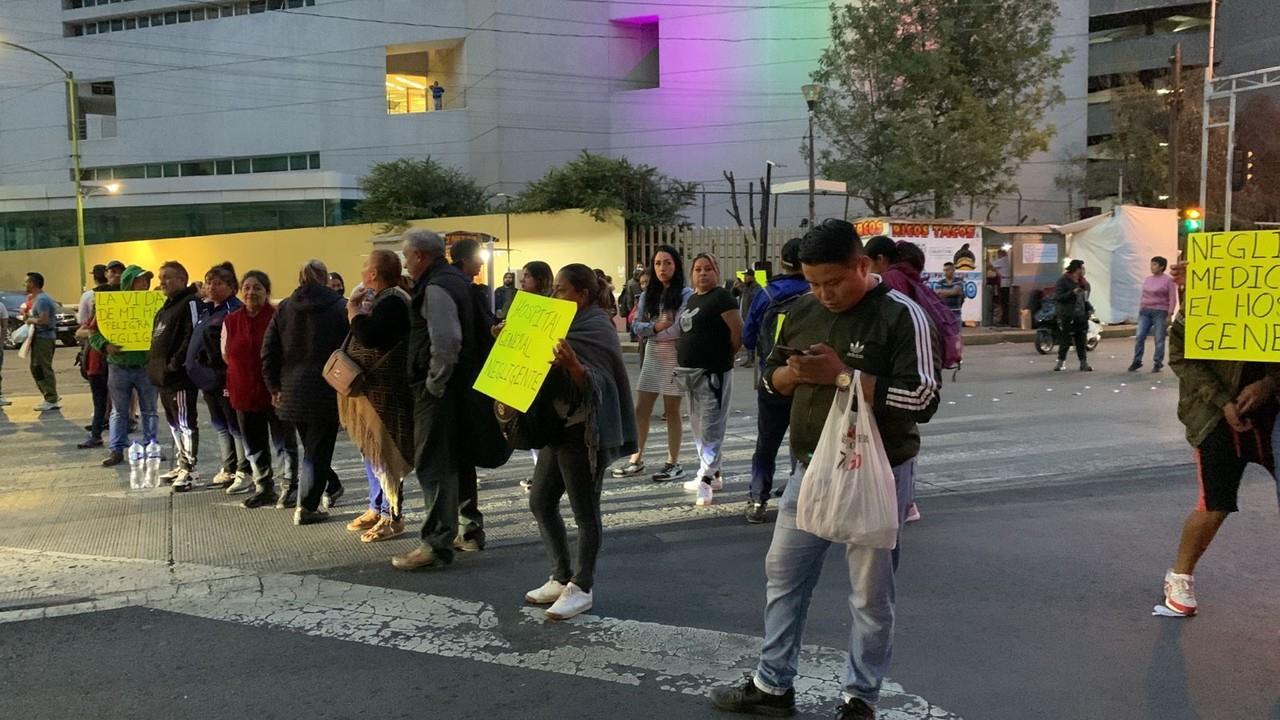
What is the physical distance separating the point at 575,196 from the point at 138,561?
77.4 ft

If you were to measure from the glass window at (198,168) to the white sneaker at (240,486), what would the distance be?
133 feet

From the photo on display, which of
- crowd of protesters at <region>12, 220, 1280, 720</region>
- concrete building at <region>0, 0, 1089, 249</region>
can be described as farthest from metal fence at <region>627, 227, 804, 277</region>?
crowd of protesters at <region>12, 220, 1280, 720</region>

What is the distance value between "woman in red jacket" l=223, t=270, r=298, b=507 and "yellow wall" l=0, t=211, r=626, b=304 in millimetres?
20708

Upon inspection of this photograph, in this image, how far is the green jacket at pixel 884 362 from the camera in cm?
333

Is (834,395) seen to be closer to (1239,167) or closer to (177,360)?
(177,360)

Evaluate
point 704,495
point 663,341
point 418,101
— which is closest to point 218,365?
point 663,341

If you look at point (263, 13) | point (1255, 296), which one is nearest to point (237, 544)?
point (1255, 296)

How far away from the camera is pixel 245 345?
714 cm

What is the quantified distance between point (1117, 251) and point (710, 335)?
21.7 meters

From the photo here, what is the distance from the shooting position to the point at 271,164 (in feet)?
141

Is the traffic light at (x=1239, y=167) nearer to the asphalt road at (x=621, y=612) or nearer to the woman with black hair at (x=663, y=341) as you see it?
the asphalt road at (x=621, y=612)

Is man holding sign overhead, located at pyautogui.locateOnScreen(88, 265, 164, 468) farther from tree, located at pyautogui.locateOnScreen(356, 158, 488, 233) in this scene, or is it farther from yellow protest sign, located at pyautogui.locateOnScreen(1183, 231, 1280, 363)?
tree, located at pyautogui.locateOnScreen(356, 158, 488, 233)

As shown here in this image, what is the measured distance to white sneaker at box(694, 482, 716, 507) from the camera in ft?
23.7

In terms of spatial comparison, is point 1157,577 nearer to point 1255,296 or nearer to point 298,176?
point 1255,296
